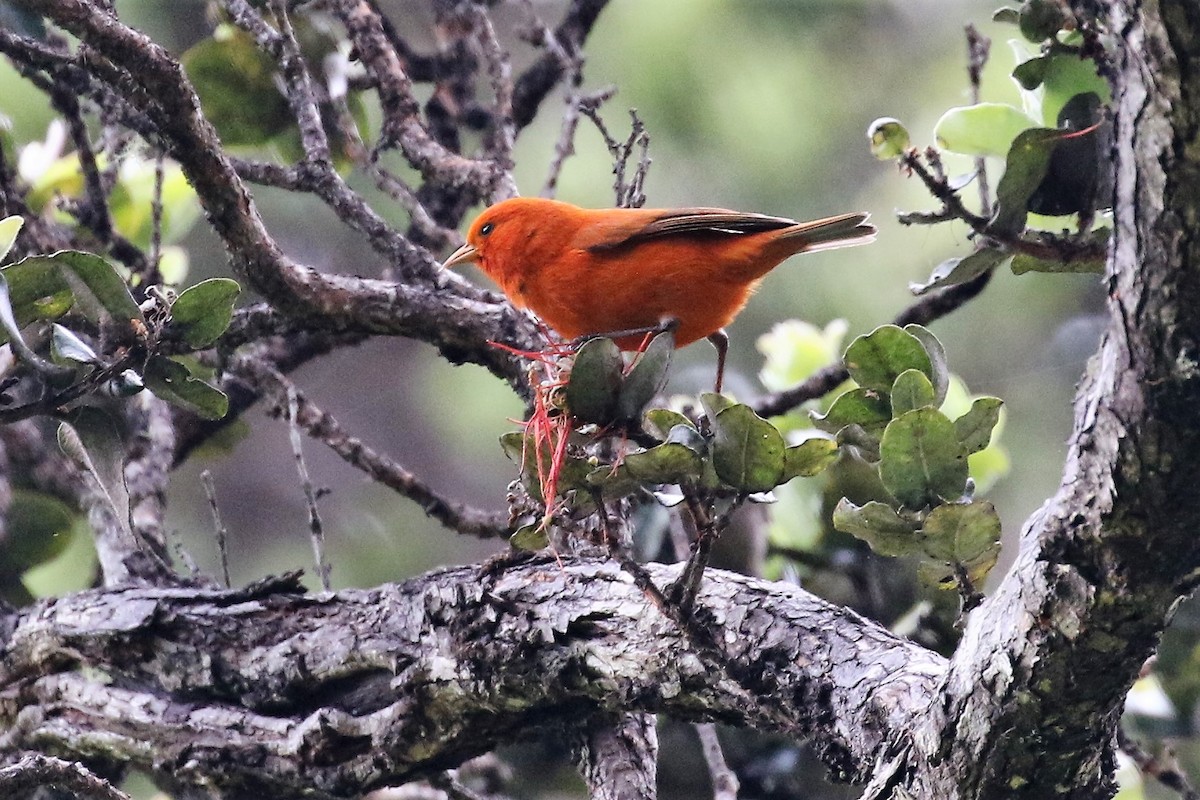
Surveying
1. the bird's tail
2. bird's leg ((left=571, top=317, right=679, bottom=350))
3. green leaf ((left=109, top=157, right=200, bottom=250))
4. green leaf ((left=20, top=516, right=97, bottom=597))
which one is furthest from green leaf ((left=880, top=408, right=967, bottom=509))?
green leaf ((left=20, top=516, right=97, bottom=597))

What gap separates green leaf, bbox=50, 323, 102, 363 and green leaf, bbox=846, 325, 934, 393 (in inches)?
51.7

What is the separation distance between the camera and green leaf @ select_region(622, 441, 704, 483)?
5.72 feet

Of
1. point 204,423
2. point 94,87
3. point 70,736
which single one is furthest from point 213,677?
point 94,87

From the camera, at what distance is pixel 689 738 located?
3.66 meters

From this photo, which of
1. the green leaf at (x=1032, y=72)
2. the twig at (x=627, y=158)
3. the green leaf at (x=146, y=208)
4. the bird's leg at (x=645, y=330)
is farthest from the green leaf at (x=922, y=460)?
the green leaf at (x=146, y=208)

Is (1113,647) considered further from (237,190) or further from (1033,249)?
(237,190)

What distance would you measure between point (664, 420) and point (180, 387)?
38.4 inches

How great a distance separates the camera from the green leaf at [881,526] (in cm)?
174

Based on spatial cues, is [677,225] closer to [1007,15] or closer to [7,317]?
[1007,15]

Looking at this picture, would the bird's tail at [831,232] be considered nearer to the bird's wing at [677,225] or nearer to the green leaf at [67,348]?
the bird's wing at [677,225]

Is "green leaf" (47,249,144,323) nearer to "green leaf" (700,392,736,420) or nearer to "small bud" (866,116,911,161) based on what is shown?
"green leaf" (700,392,736,420)

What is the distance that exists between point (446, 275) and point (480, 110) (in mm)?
1153

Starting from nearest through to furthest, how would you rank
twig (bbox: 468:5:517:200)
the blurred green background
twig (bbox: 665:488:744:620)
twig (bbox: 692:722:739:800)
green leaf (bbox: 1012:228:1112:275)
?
twig (bbox: 665:488:744:620) → green leaf (bbox: 1012:228:1112:275) → twig (bbox: 692:722:739:800) → twig (bbox: 468:5:517:200) → the blurred green background

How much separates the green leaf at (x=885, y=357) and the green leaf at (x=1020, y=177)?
0.72 ft
